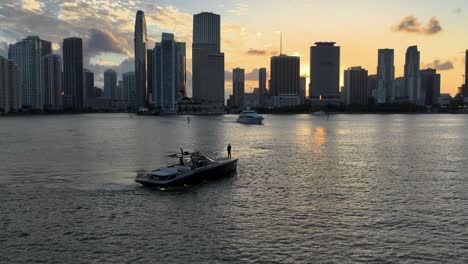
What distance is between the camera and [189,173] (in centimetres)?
5825

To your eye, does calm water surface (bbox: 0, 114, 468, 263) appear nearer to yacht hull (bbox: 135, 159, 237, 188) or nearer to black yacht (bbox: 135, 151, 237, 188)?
yacht hull (bbox: 135, 159, 237, 188)

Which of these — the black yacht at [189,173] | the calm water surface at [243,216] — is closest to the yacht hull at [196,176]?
the black yacht at [189,173]

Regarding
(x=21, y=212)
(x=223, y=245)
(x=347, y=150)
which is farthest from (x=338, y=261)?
(x=347, y=150)

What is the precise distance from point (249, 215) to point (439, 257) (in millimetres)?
17070

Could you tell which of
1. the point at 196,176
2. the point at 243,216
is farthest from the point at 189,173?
the point at 243,216

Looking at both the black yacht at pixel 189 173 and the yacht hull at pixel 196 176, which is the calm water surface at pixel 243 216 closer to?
the yacht hull at pixel 196 176

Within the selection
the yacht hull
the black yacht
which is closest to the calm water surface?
the yacht hull

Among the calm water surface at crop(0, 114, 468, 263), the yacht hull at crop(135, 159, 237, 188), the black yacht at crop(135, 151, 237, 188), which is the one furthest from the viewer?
the black yacht at crop(135, 151, 237, 188)

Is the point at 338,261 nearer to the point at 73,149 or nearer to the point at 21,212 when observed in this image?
the point at 21,212

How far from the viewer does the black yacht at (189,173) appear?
5544 cm

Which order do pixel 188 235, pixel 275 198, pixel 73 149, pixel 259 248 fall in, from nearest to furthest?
pixel 259 248 < pixel 188 235 < pixel 275 198 < pixel 73 149

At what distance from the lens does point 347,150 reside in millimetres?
106875

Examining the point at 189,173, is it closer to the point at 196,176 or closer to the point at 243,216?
the point at 196,176

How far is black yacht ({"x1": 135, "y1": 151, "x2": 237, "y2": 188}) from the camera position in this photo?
55438mm
